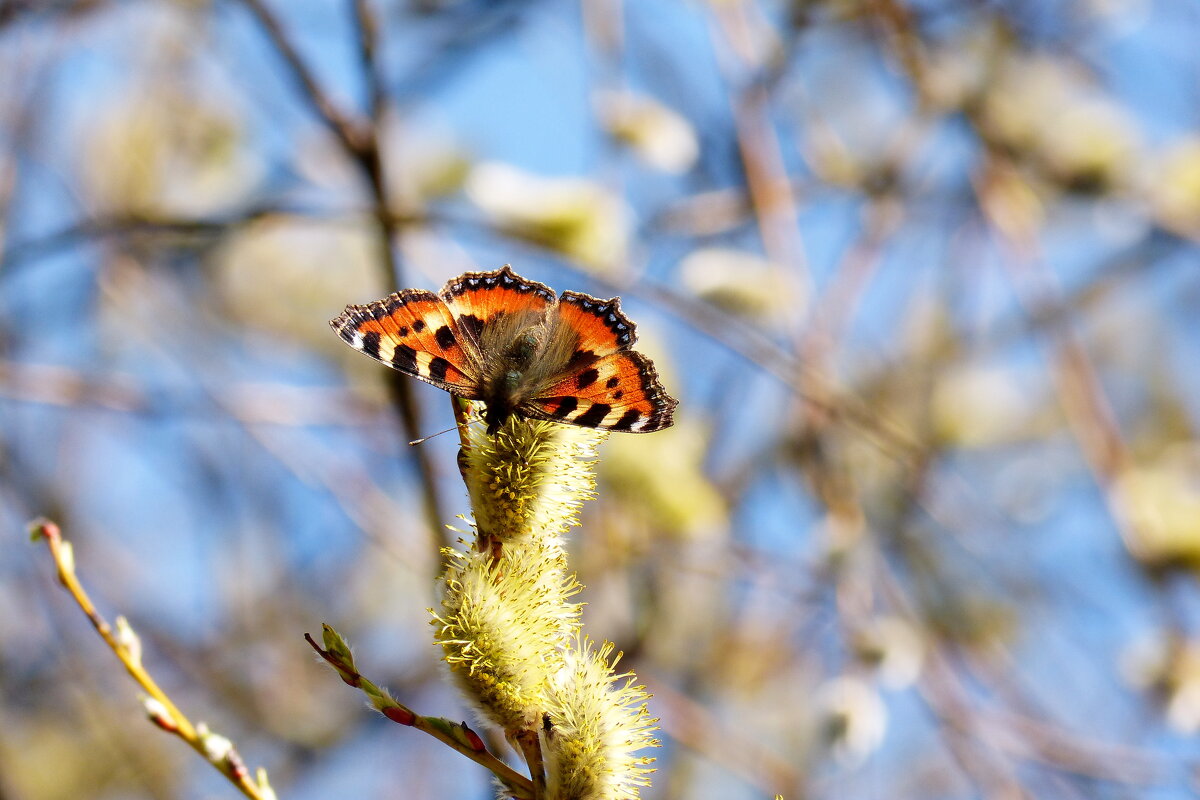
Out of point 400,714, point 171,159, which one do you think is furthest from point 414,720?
point 171,159

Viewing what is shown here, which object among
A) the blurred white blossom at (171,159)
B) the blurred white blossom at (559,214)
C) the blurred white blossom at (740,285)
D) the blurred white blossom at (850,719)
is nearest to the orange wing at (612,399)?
the blurred white blossom at (559,214)

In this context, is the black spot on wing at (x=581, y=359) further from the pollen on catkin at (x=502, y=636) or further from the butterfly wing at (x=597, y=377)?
the pollen on catkin at (x=502, y=636)

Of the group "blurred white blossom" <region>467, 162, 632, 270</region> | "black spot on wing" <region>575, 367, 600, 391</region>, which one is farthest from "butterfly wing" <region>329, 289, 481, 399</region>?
"blurred white blossom" <region>467, 162, 632, 270</region>

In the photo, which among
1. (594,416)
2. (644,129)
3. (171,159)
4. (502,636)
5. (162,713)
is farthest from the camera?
(171,159)

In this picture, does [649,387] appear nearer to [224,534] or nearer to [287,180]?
[287,180]

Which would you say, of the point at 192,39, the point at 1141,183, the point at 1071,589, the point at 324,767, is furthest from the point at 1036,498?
the point at 192,39

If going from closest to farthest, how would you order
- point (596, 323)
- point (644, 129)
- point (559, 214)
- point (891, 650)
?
point (596, 323), point (559, 214), point (891, 650), point (644, 129)

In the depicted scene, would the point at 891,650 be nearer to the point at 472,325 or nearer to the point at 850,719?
the point at 850,719
